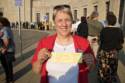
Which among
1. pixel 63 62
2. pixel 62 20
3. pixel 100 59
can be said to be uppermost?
pixel 62 20

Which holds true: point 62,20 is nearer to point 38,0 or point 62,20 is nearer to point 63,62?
point 63,62

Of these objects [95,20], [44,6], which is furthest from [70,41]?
[44,6]

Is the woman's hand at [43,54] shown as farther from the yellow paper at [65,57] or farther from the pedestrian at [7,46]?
the pedestrian at [7,46]

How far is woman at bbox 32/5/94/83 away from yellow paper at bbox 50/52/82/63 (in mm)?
44

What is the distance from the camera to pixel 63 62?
383 cm

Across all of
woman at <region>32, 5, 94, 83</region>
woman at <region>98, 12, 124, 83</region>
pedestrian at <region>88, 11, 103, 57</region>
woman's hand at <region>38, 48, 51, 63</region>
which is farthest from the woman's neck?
pedestrian at <region>88, 11, 103, 57</region>

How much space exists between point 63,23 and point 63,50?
0.30 m

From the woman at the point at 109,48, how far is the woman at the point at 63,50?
4202 millimetres

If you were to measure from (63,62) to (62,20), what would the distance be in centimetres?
45

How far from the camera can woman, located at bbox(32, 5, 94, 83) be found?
151 inches

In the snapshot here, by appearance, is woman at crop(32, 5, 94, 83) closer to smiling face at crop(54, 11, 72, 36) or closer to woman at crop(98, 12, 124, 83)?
smiling face at crop(54, 11, 72, 36)

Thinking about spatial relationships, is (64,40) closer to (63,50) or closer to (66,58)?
(63,50)

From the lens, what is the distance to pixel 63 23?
12.5 feet

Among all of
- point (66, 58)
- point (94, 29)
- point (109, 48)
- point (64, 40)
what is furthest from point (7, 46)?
point (66, 58)
